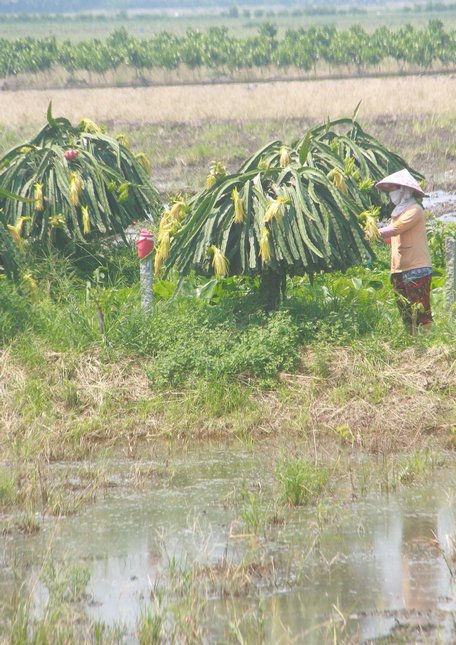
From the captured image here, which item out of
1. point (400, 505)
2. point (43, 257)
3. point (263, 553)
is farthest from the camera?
point (43, 257)

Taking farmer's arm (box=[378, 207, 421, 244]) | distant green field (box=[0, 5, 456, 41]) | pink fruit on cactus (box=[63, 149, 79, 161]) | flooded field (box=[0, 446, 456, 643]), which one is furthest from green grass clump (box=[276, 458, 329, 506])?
distant green field (box=[0, 5, 456, 41])

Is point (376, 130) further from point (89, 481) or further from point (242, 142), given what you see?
point (89, 481)

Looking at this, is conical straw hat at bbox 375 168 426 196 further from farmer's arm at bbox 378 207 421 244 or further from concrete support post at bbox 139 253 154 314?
concrete support post at bbox 139 253 154 314

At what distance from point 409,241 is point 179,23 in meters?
140

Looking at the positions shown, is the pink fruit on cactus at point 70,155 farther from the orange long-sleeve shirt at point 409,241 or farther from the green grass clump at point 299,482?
the green grass clump at point 299,482

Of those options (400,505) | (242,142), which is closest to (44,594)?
(400,505)

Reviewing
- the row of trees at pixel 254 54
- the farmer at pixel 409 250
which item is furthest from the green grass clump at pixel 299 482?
the row of trees at pixel 254 54

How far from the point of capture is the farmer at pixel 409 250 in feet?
30.2

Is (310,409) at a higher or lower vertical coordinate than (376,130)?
higher

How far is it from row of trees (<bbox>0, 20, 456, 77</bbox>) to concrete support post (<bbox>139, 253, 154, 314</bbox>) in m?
45.6

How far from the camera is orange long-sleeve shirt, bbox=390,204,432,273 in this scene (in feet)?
30.2

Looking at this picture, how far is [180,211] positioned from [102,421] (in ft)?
6.93

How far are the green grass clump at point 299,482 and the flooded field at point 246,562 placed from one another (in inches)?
2.7

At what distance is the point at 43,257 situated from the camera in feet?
35.4
